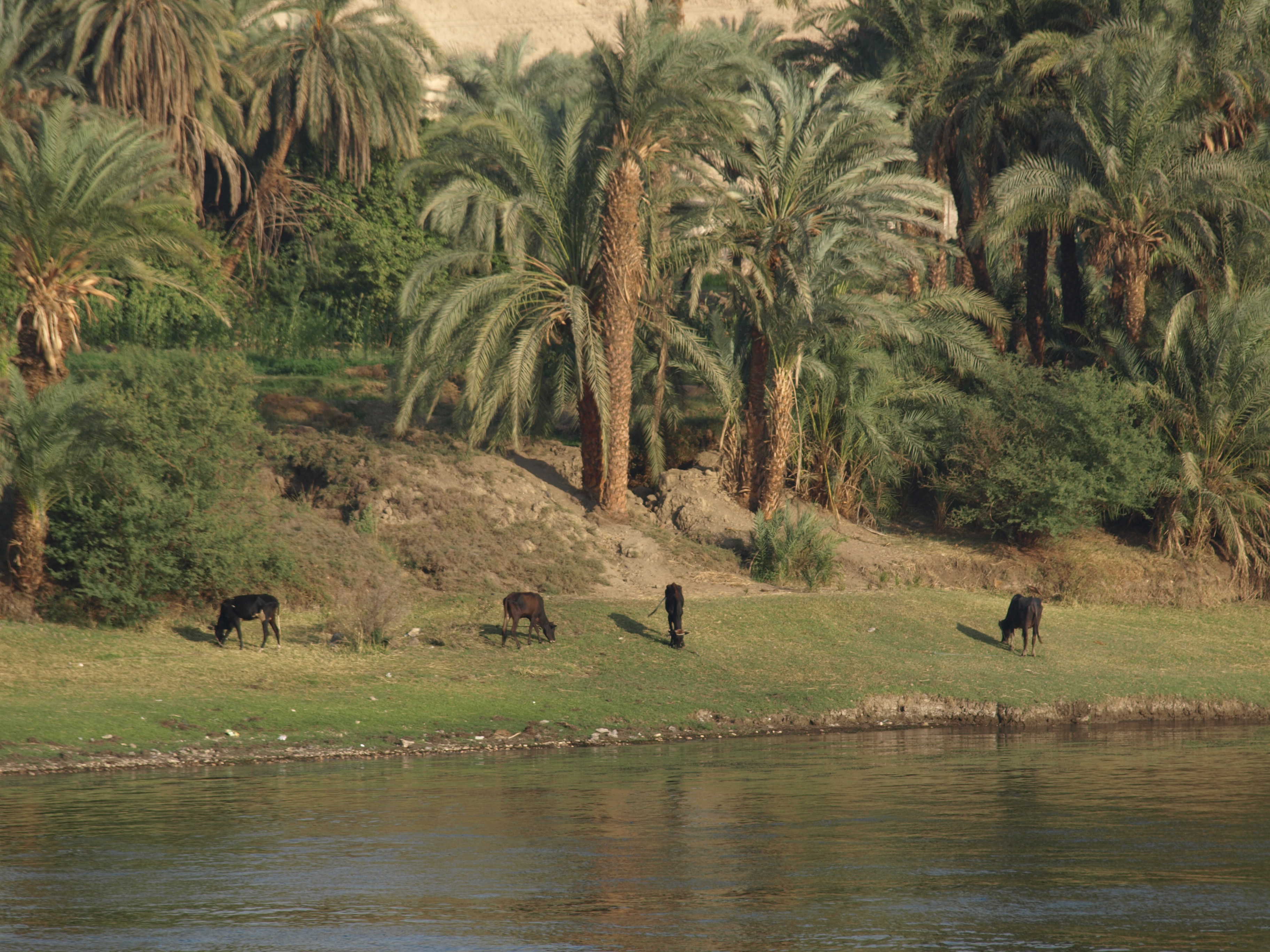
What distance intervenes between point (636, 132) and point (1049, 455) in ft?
45.3

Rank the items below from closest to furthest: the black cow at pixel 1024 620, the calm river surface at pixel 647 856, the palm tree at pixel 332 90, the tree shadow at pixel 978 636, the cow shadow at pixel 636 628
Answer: the calm river surface at pixel 647 856 → the cow shadow at pixel 636 628 → the black cow at pixel 1024 620 → the tree shadow at pixel 978 636 → the palm tree at pixel 332 90

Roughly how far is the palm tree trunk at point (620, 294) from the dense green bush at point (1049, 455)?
9.36 meters

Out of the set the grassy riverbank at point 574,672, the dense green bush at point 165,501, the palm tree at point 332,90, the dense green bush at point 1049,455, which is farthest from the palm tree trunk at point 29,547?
the palm tree at point 332,90

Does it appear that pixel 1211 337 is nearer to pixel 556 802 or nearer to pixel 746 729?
pixel 746 729

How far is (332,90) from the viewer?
146 ft

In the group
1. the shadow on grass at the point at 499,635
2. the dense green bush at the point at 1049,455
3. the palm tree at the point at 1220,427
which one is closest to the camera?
the shadow on grass at the point at 499,635

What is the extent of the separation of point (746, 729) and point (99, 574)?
11.8 metres

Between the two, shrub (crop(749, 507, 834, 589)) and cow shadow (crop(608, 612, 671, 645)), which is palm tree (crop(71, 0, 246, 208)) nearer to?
shrub (crop(749, 507, 834, 589))

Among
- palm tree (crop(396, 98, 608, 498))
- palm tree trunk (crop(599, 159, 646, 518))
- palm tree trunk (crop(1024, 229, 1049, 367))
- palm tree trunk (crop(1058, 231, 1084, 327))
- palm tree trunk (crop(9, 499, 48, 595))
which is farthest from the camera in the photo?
palm tree trunk (crop(1058, 231, 1084, 327))

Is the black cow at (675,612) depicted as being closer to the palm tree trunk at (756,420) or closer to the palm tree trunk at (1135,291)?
the palm tree trunk at (756,420)

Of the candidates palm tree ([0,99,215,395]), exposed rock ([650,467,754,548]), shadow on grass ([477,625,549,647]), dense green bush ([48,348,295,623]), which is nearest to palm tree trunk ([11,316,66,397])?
palm tree ([0,99,215,395])

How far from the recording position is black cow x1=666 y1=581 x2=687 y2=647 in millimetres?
24562

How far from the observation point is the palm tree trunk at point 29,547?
23.8 m

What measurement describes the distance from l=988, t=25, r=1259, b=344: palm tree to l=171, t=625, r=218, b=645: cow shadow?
22.7 metres
